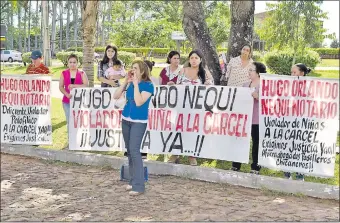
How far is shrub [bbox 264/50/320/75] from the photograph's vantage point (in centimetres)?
2591

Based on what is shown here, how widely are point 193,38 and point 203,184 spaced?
11.1 ft

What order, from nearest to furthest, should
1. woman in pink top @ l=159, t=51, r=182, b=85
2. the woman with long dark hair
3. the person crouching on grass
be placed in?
the person crouching on grass < woman in pink top @ l=159, t=51, r=182, b=85 < the woman with long dark hair

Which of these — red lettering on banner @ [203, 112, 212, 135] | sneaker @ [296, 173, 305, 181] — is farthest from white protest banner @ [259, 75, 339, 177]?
red lettering on banner @ [203, 112, 212, 135]

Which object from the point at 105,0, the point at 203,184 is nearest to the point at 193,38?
the point at 203,184

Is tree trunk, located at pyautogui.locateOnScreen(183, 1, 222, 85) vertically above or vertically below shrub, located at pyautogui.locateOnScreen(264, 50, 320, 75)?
above

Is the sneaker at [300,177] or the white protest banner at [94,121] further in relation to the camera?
the white protest banner at [94,121]

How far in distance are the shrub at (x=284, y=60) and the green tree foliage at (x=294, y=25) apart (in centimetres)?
41

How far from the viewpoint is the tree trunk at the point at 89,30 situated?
11203 millimetres

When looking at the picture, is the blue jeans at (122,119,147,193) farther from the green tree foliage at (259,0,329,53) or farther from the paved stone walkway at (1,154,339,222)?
the green tree foliage at (259,0,329,53)

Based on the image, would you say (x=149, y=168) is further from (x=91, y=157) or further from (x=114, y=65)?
(x=114, y=65)

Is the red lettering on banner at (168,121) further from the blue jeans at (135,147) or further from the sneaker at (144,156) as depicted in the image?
the blue jeans at (135,147)

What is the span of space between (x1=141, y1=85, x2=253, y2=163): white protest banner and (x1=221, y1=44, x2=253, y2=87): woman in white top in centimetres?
53

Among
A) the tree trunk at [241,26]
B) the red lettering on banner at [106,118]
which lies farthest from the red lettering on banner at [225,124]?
the tree trunk at [241,26]

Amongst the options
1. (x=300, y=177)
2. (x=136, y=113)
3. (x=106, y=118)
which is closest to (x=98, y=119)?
(x=106, y=118)
